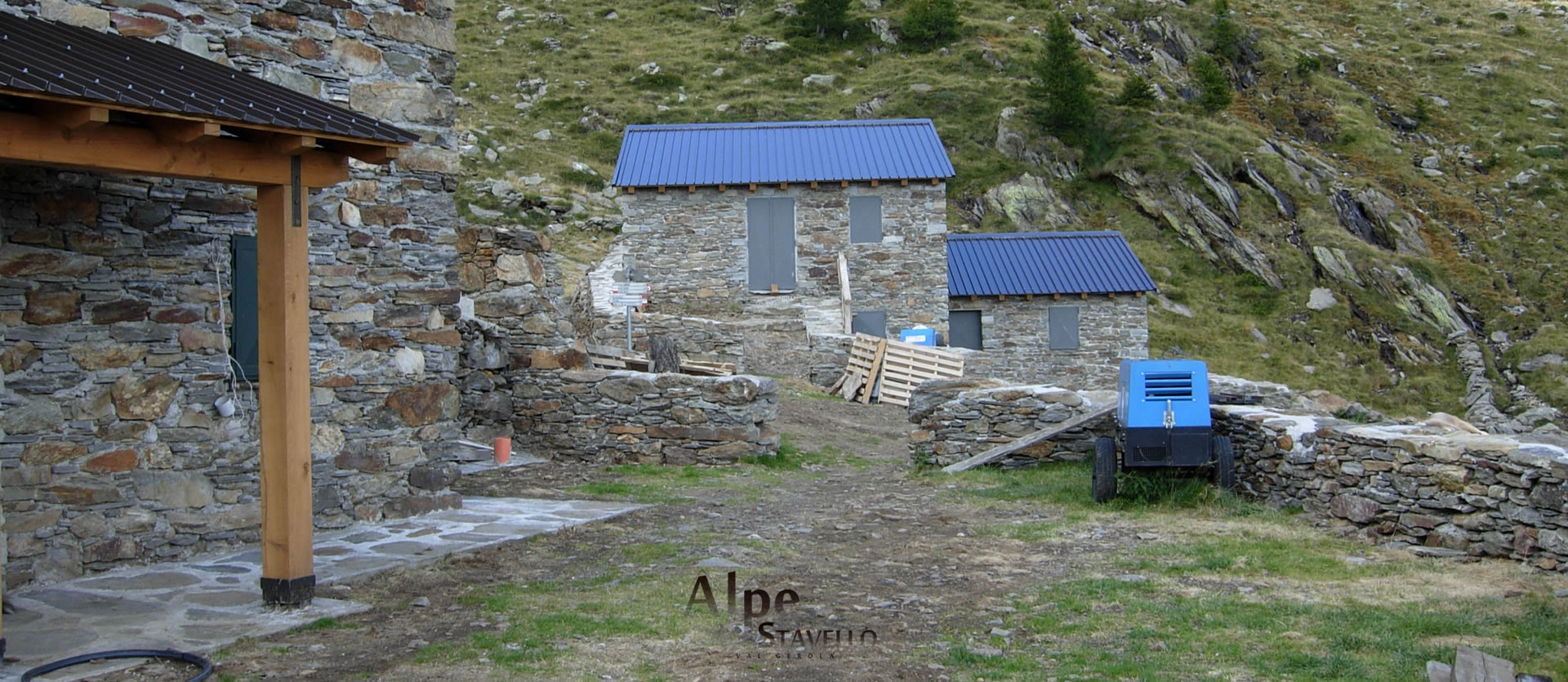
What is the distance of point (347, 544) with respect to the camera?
25.3 feet

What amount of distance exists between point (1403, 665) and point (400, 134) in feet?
18.7

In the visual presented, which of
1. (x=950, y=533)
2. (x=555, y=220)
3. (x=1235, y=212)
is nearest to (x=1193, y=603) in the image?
(x=950, y=533)

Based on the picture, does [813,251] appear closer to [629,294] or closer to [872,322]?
[872,322]

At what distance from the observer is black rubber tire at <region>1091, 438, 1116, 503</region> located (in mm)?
9570

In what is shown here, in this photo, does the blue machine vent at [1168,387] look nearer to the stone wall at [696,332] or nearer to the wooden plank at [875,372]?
the wooden plank at [875,372]

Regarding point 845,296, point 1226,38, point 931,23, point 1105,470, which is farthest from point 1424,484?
point 1226,38

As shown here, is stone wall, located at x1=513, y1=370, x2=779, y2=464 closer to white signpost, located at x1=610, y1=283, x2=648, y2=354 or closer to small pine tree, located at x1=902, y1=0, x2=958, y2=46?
white signpost, located at x1=610, y1=283, x2=648, y2=354

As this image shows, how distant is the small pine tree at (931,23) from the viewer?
4441 centimetres

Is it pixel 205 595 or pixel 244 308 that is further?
pixel 244 308

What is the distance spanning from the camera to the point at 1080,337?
2689cm

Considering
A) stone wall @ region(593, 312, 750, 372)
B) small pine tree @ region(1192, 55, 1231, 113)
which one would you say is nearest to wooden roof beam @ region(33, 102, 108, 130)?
stone wall @ region(593, 312, 750, 372)

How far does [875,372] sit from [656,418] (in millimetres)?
9627

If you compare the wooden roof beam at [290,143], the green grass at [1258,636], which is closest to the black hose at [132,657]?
the wooden roof beam at [290,143]

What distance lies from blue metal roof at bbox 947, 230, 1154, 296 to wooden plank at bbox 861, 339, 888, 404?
A: 4.72m
